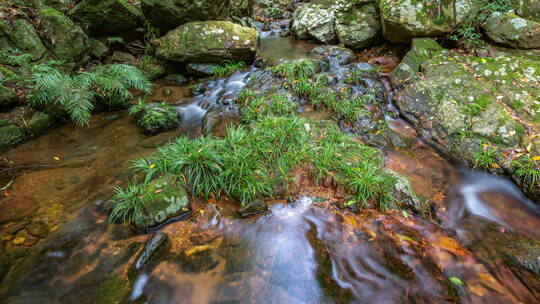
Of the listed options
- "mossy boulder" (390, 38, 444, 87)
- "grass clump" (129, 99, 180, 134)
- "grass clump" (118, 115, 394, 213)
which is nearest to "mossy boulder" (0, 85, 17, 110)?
"grass clump" (129, 99, 180, 134)

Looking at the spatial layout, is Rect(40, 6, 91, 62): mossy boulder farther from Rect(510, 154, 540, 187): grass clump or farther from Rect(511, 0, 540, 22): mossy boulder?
Rect(511, 0, 540, 22): mossy boulder

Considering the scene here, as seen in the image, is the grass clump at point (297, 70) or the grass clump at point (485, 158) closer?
the grass clump at point (485, 158)

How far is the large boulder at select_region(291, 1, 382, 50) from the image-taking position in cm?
774

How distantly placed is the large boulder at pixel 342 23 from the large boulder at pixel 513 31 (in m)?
2.78

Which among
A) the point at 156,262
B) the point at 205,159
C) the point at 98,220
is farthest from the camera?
the point at 205,159

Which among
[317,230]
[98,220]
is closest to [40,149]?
[98,220]

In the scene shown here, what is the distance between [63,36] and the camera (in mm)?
5711

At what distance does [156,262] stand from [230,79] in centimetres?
558

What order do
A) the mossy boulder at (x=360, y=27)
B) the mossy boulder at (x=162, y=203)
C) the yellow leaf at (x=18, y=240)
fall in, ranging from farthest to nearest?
the mossy boulder at (x=360, y=27) → the mossy boulder at (x=162, y=203) → the yellow leaf at (x=18, y=240)

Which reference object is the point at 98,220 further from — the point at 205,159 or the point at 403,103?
the point at 403,103

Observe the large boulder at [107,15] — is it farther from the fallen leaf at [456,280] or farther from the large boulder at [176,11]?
the fallen leaf at [456,280]

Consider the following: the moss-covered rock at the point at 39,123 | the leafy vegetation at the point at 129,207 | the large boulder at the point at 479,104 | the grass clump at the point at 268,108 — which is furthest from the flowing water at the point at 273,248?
the grass clump at the point at 268,108

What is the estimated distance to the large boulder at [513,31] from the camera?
5.09 m

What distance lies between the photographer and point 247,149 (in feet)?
12.5
